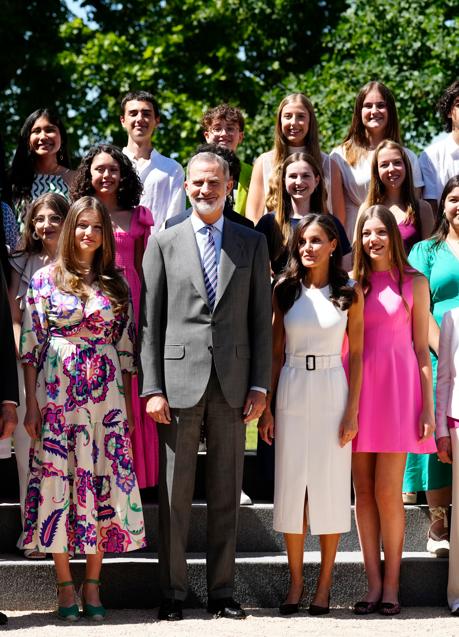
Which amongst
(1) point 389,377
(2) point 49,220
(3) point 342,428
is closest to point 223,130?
(2) point 49,220

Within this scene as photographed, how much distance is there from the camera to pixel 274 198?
6859 millimetres

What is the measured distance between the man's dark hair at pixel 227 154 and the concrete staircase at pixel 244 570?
6.87 feet

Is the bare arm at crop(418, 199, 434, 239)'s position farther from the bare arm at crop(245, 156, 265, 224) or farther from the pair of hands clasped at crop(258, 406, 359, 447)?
the pair of hands clasped at crop(258, 406, 359, 447)

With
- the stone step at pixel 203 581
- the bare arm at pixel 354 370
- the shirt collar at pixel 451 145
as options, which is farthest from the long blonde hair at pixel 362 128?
the stone step at pixel 203 581

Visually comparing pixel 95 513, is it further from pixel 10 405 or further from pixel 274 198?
pixel 274 198

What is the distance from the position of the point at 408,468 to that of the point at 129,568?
5.64 ft

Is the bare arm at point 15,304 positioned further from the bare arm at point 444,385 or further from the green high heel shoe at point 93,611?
the bare arm at point 444,385

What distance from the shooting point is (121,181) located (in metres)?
6.72

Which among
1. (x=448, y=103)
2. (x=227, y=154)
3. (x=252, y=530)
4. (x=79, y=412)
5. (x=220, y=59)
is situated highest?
(x=220, y=59)

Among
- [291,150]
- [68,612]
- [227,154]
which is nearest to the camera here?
[68,612]

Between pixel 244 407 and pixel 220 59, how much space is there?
1482 cm

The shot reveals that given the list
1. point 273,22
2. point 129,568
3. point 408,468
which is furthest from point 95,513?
point 273,22

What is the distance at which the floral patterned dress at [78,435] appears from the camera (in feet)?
18.5

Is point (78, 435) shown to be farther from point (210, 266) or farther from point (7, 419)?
point (210, 266)
